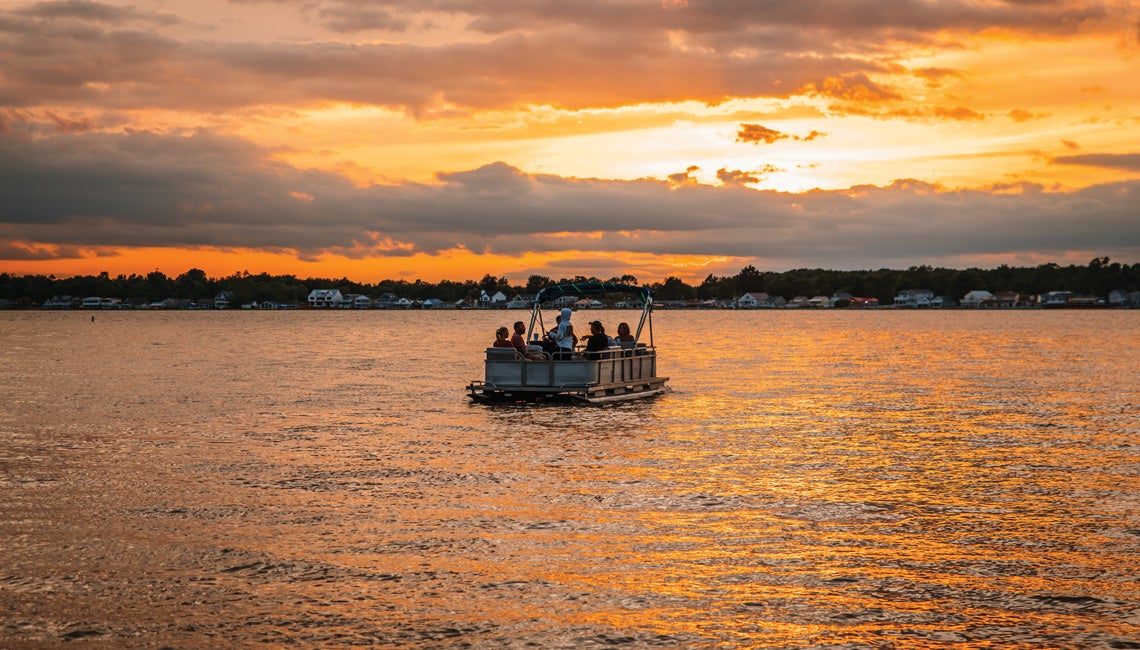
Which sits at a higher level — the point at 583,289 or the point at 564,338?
the point at 583,289

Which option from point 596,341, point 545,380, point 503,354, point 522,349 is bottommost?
point 545,380

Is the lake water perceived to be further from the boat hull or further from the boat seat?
the boat seat

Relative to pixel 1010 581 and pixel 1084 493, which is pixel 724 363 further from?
pixel 1010 581

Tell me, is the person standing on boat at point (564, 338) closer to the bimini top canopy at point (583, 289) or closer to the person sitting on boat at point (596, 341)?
the person sitting on boat at point (596, 341)

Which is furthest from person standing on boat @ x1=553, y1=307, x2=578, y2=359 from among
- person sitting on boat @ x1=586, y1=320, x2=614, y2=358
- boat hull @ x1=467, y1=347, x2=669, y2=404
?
person sitting on boat @ x1=586, y1=320, x2=614, y2=358

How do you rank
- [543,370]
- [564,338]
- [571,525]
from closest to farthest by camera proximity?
[571,525], [543,370], [564,338]

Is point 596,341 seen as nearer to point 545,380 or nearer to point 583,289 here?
point 545,380

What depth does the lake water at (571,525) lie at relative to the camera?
11133mm

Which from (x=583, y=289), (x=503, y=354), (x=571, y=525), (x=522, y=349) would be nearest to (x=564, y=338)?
(x=522, y=349)

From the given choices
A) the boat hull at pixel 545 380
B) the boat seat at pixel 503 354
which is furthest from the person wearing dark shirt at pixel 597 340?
the boat seat at pixel 503 354

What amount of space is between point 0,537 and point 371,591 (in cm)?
648

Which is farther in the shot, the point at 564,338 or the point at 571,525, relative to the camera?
the point at 564,338

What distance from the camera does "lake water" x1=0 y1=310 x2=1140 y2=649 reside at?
11.1 m

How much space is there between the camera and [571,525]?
51.8ft
